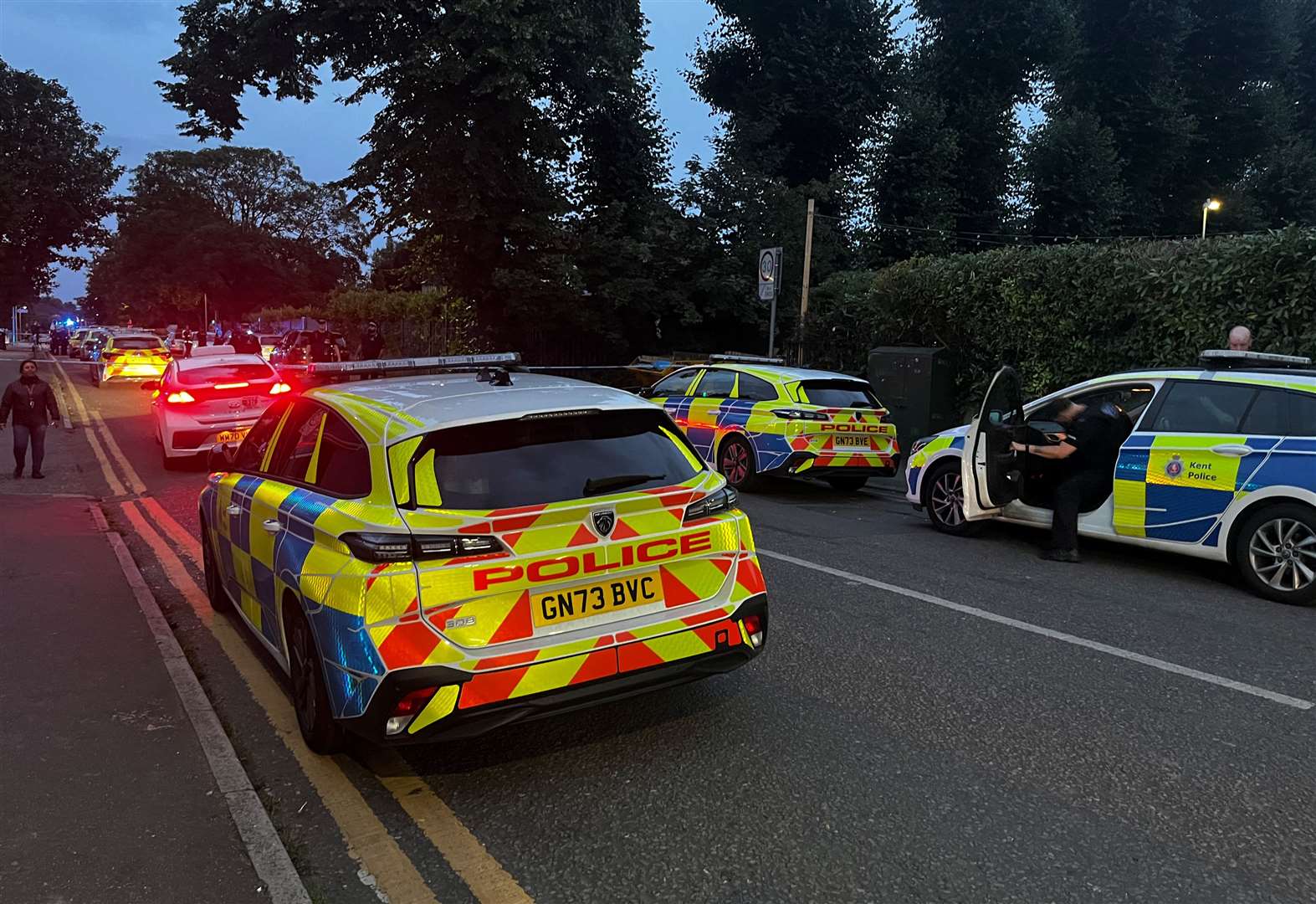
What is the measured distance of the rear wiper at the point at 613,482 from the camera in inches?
151

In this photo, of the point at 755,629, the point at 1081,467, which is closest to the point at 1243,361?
the point at 1081,467

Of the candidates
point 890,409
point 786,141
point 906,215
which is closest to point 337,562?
point 890,409

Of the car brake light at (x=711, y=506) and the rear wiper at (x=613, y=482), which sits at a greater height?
the rear wiper at (x=613, y=482)

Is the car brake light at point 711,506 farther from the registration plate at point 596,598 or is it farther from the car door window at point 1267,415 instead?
the car door window at point 1267,415

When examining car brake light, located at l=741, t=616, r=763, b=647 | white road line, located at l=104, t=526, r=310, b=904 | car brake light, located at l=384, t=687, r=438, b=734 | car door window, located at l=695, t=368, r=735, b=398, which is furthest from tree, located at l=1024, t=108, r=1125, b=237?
car brake light, located at l=384, t=687, r=438, b=734

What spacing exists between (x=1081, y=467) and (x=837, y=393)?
11.7 ft

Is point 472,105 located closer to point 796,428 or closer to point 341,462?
point 796,428

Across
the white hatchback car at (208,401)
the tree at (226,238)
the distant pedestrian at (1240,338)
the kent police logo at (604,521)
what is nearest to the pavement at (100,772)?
the kent police logo at (604,521)

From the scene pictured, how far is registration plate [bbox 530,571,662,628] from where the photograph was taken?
11.7 ft

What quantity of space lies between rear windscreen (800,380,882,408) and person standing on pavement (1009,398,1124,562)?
3162mm

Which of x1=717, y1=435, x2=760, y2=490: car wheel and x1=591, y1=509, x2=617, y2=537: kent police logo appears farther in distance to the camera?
x1=717, y1=435, x2=760, y2=490: car wheel

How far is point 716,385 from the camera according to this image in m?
11.8

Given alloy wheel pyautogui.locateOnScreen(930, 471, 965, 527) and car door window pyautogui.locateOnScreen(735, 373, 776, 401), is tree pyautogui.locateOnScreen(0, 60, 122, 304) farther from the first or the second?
alloy wheel pyautogui.locateOnScreen(930, 471, 965, 527)

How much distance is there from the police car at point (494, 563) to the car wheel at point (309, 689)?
0.05 feet
